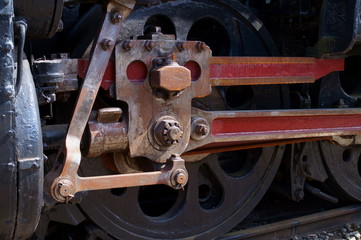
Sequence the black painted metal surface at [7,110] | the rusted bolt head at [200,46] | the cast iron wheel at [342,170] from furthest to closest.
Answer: the cast iron wheel at [342,170] → the rusted bolt head at [200,46] → the black painted metal surface at [7,110]

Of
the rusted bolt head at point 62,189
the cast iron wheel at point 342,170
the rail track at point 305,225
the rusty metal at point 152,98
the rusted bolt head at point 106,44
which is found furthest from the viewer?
the cast iron wheel at point 342,170

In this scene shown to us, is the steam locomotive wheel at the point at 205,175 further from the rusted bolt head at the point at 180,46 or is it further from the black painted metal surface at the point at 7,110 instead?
the black painted metal surface at the point at 7,110

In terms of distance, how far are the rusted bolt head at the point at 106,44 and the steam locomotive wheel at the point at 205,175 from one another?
1.39 feet

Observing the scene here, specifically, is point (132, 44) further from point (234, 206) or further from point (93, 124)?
point (234, 206)

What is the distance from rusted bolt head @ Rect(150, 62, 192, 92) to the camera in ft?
7.19

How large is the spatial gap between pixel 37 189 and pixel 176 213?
1.24 metres

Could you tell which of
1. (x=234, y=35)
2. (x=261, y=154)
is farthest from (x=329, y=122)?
(x=234, y=35)

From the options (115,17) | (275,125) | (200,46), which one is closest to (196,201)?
(275,125)

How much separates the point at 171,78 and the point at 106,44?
1.03ft

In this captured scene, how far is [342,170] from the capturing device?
355 cm

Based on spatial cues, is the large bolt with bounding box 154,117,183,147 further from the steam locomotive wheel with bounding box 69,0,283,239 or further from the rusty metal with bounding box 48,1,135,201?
the steam locomotive wheel with bounding box 69,0,283,239

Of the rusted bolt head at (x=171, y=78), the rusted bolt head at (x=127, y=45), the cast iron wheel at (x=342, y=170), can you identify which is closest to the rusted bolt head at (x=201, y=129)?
the rusted bolt head at (x=171, y=78)

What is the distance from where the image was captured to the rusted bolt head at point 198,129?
2.45 m

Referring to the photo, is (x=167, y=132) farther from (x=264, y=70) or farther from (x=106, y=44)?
(x=264, y=70)
